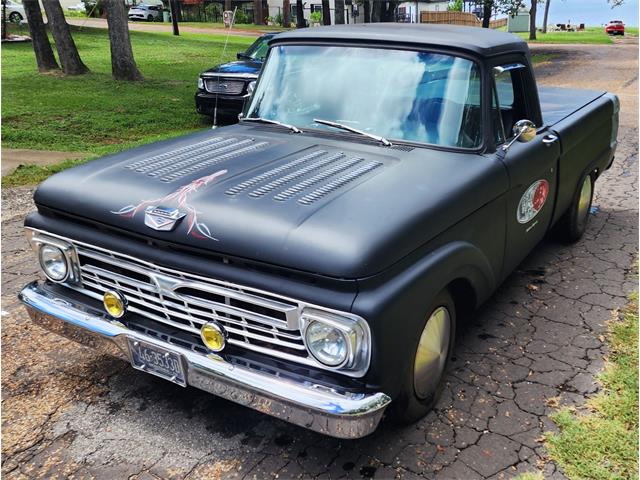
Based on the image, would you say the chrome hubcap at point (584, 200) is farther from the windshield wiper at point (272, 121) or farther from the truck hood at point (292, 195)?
the windshield wiper at point (272, 121)

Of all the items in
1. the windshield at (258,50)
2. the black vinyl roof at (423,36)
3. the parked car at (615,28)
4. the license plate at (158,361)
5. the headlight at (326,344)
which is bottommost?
the parked car at (615,28)

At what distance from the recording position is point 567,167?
453 centimetres

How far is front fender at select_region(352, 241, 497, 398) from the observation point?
2354 millimetres

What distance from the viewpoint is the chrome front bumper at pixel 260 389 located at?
7.80 ft

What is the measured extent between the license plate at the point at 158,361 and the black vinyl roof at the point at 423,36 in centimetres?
224

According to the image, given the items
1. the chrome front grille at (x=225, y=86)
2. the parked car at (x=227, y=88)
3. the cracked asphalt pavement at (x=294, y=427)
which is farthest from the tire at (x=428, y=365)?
the chrome front grille at (x=225, y=86)

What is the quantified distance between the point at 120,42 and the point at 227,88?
533 centimetres

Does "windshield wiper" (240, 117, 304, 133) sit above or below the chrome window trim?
above

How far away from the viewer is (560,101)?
5312mm

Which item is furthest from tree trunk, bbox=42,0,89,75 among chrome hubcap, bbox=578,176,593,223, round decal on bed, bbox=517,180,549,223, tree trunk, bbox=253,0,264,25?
tree trunk, bbox=253,0,264,25

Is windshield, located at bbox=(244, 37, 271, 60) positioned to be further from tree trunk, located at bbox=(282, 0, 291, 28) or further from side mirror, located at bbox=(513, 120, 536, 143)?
tree trunk, located at bbox=(282, 0, 291, 28)

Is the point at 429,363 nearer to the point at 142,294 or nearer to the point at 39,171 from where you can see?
the point at 142,294

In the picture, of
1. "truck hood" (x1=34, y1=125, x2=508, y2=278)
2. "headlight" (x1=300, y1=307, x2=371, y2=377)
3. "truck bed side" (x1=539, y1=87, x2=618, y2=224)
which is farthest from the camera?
"truck bed side" (x1=539, y1=87, x2=618, y2=224)

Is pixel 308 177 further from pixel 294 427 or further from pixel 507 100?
pixel 507 100
